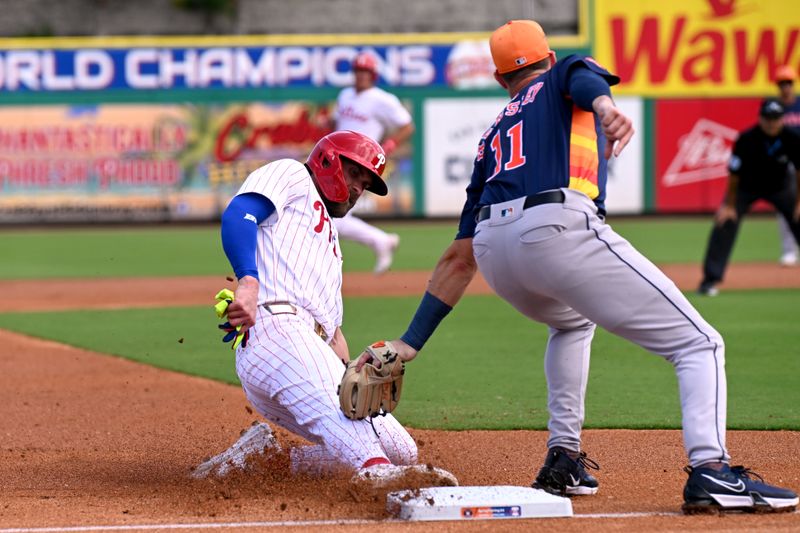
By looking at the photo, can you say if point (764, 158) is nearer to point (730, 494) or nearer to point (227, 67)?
point (730, 494)

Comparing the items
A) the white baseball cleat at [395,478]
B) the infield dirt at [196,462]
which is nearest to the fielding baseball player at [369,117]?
the infield dirt at [196,462]

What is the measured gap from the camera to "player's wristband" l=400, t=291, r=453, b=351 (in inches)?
181

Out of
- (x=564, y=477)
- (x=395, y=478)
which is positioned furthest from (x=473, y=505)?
(x=564, y=477)

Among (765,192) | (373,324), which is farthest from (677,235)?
(373,324)

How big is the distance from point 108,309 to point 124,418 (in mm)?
5333

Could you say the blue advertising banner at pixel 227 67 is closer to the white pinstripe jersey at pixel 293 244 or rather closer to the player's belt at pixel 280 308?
the white pinstripe jersey at pixel 293 244

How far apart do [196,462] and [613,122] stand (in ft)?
8.34

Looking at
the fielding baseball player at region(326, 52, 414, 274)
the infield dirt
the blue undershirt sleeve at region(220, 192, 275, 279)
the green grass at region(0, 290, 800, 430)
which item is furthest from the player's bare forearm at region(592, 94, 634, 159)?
the fielding baseball player at region(326, 52, 414, 274)

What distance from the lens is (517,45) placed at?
4480 mm

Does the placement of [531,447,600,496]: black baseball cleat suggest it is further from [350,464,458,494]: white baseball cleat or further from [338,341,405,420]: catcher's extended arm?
[338,341,405,420]: catcher's extended arm

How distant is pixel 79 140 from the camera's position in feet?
76.7

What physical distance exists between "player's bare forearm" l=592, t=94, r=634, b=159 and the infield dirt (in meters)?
1.27

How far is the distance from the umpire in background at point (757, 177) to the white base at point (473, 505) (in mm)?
8021

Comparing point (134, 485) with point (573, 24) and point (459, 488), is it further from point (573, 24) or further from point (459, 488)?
point (573, 24)
